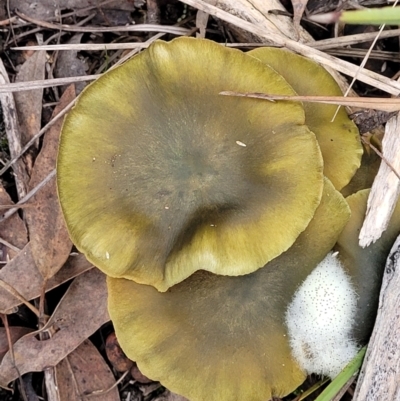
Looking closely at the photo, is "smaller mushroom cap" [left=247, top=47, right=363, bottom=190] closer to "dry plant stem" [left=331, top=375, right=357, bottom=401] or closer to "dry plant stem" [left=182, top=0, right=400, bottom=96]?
"dry plant stem" [left=182, top=0, right=400, bottom=96]

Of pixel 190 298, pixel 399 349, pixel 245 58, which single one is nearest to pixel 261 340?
pixel 190 298

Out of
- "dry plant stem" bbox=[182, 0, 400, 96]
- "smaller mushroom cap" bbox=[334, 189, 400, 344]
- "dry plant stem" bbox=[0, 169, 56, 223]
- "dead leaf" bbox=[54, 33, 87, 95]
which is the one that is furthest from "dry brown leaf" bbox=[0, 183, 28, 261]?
"smaller mushroom cap" bbox=[334, 189, 400, 344]

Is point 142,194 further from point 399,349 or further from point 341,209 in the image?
point 399,349

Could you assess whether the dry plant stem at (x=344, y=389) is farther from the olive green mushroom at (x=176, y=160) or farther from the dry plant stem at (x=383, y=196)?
the olive green mushroom at (x=176, y=160)

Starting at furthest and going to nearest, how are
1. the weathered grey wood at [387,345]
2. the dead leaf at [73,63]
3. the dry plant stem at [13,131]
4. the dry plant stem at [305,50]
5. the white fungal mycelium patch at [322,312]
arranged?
the dead leaf at [73,63] → the dry plant stem at [13,131] → the dry plant stem at [305,50] → the white fungal mycelium patch at [322,312] → the weathered grey wood at [387,345]

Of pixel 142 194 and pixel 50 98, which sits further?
pixel 50 98

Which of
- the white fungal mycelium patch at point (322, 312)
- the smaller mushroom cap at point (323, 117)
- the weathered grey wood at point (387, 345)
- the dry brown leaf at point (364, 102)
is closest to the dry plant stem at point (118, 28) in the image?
the smaller mushroom cap at point (323, 117)
